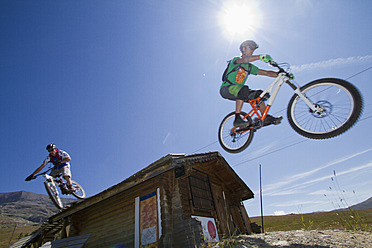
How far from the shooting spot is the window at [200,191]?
8.09 m

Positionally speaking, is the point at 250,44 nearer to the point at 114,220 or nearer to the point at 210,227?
the point at 210,227

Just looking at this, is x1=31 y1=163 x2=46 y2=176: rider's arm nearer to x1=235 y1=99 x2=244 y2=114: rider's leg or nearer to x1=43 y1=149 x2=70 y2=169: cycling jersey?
x1=43 y1=149 x2=70 y2=169: cycling jersey

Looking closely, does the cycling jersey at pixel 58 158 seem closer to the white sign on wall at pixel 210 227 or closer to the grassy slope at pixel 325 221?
the white sign on wall at pixel 210 227

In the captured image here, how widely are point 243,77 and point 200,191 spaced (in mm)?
5425

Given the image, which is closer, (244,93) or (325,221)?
(244,93)

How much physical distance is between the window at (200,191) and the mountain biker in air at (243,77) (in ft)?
13.2

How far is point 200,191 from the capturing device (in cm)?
870

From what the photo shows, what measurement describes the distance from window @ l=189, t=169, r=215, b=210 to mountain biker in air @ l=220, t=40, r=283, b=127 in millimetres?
4032

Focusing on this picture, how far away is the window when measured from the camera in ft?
26.6

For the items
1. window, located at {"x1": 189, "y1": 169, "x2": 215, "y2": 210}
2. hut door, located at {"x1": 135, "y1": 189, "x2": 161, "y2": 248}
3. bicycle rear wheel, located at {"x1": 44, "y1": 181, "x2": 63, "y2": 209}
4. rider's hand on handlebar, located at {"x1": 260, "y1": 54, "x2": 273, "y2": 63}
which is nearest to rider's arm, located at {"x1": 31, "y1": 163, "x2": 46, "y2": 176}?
bicycle rear wheel, located at {"x1": 44, "y1": 181, "x2": 63, "y2": 209}

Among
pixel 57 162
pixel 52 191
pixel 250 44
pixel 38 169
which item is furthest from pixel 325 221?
pixel 38 169

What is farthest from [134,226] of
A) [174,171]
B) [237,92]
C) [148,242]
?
[237,92]

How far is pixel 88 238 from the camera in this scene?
388 inches

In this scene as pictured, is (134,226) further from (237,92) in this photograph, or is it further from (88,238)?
(237,92)
